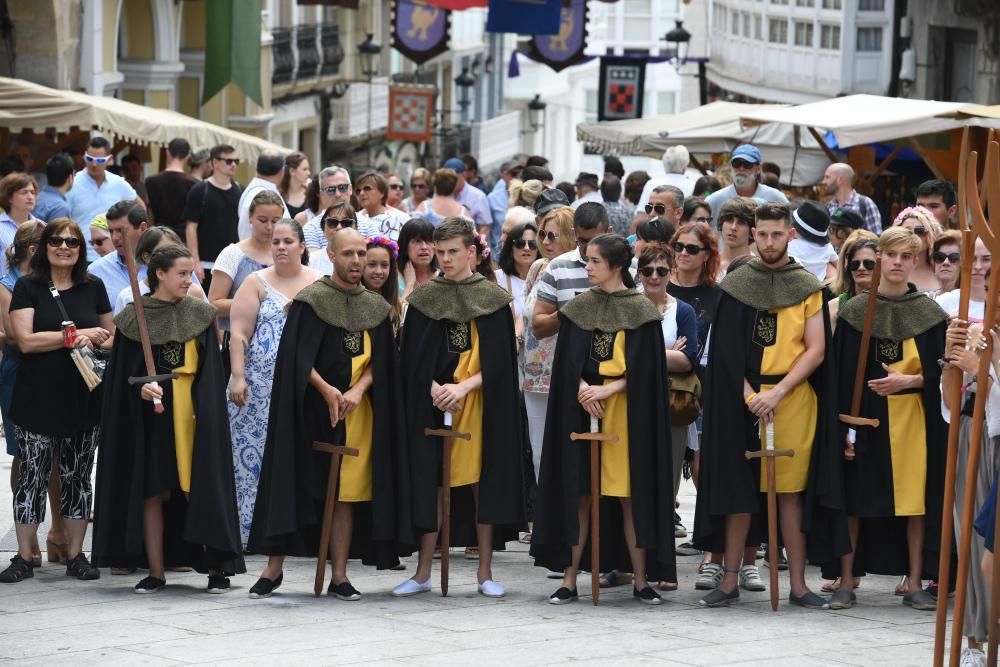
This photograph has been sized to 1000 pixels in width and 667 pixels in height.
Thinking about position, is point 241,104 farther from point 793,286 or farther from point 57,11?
point 793,286

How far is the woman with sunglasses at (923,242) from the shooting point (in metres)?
9.66

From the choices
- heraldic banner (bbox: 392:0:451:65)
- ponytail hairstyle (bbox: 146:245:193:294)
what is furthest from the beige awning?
ponytail hairstyle (bbox: 146:245:193:294)

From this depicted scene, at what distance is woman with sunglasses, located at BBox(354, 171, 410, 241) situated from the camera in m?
12.1

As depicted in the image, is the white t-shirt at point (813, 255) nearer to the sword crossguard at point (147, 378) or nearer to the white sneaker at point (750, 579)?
the white sneaker at point (750, 579)

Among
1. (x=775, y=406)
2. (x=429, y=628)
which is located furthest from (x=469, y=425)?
(x=775, y=406)

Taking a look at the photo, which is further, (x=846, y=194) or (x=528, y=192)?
(x=846, y=194)

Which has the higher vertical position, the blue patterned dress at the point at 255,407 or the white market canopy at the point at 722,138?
Answer: the white market canopy at the point at 722,138

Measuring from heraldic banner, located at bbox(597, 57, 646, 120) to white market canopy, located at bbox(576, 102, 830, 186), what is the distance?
5883 millimetres

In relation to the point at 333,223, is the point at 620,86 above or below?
above

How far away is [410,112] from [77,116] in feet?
63.4

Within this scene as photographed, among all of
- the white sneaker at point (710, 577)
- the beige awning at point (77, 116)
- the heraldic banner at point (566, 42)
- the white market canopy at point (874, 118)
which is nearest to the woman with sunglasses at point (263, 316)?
the white sneaker at point (710, 577)

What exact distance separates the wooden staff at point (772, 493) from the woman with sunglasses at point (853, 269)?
796mm

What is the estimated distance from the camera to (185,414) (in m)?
9.05

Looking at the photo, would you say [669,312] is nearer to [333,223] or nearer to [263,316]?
[263,316]
